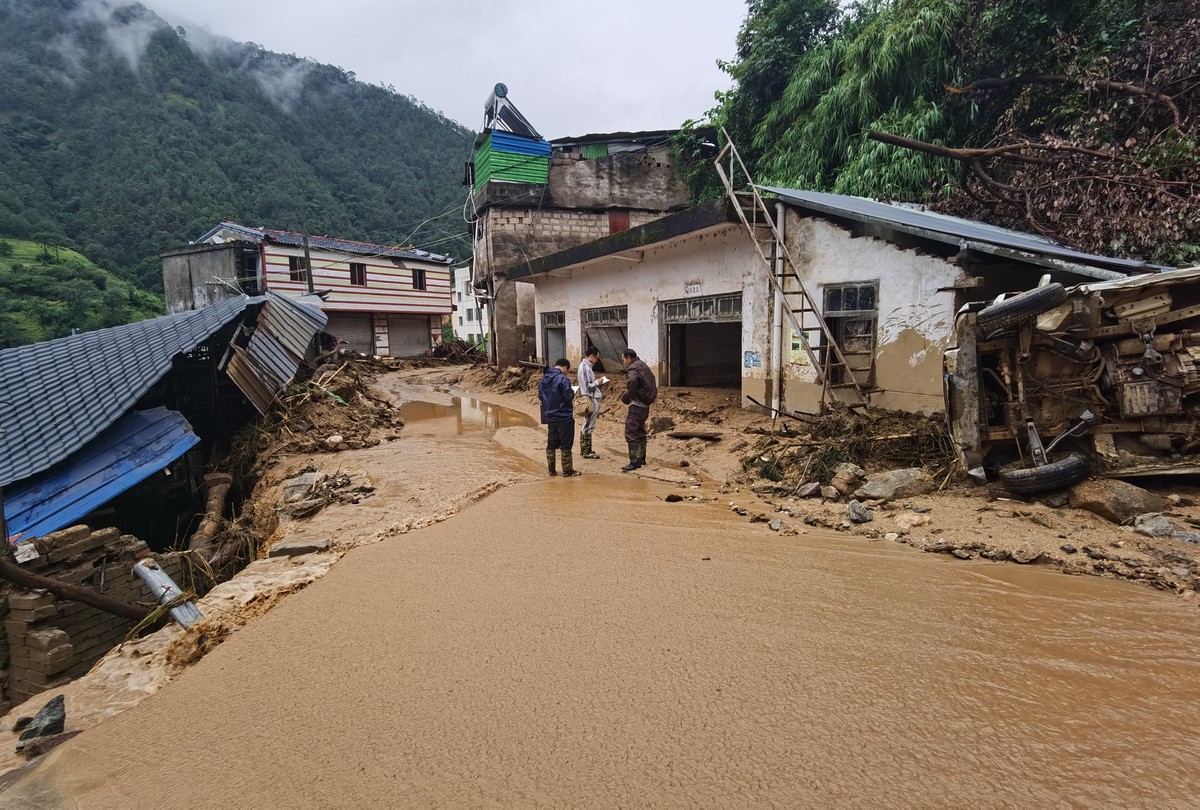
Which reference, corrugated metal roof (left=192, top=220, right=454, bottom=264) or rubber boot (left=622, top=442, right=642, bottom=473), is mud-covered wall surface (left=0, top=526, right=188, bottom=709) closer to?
rubber boot (left=622, top=442, right=642, bottom=473)

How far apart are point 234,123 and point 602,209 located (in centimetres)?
4558

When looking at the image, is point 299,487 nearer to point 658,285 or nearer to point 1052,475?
point 1052,475

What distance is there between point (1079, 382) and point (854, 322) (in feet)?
11.9

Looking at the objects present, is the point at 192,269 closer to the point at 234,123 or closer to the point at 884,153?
the point at 884,153

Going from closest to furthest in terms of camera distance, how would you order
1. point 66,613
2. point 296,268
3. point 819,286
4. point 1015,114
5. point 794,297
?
point 66,613
point 819,286
point 794,297
point 1015,114
point 296,268

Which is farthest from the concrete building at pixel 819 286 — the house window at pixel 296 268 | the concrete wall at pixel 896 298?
the house window at pixel 296 268

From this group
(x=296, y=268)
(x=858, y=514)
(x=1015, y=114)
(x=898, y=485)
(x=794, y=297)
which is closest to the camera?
(x=858, y=514)

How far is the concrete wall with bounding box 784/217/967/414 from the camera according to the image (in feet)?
24.2

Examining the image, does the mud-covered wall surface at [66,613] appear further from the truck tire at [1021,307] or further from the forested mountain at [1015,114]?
the forested mountain at [1015,114]

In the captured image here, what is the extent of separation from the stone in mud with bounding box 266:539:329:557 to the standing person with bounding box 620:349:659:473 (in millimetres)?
4101

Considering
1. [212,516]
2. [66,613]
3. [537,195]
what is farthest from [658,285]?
[66,613]

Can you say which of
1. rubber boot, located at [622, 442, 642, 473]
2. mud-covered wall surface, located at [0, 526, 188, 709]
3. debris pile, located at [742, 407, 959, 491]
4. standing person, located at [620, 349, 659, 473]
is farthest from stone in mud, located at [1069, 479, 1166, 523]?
mud-covered wall surface, located at [0, 526, 188, 709]

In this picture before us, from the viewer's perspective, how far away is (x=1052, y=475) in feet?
16.3

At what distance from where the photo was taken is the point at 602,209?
70.5ft
